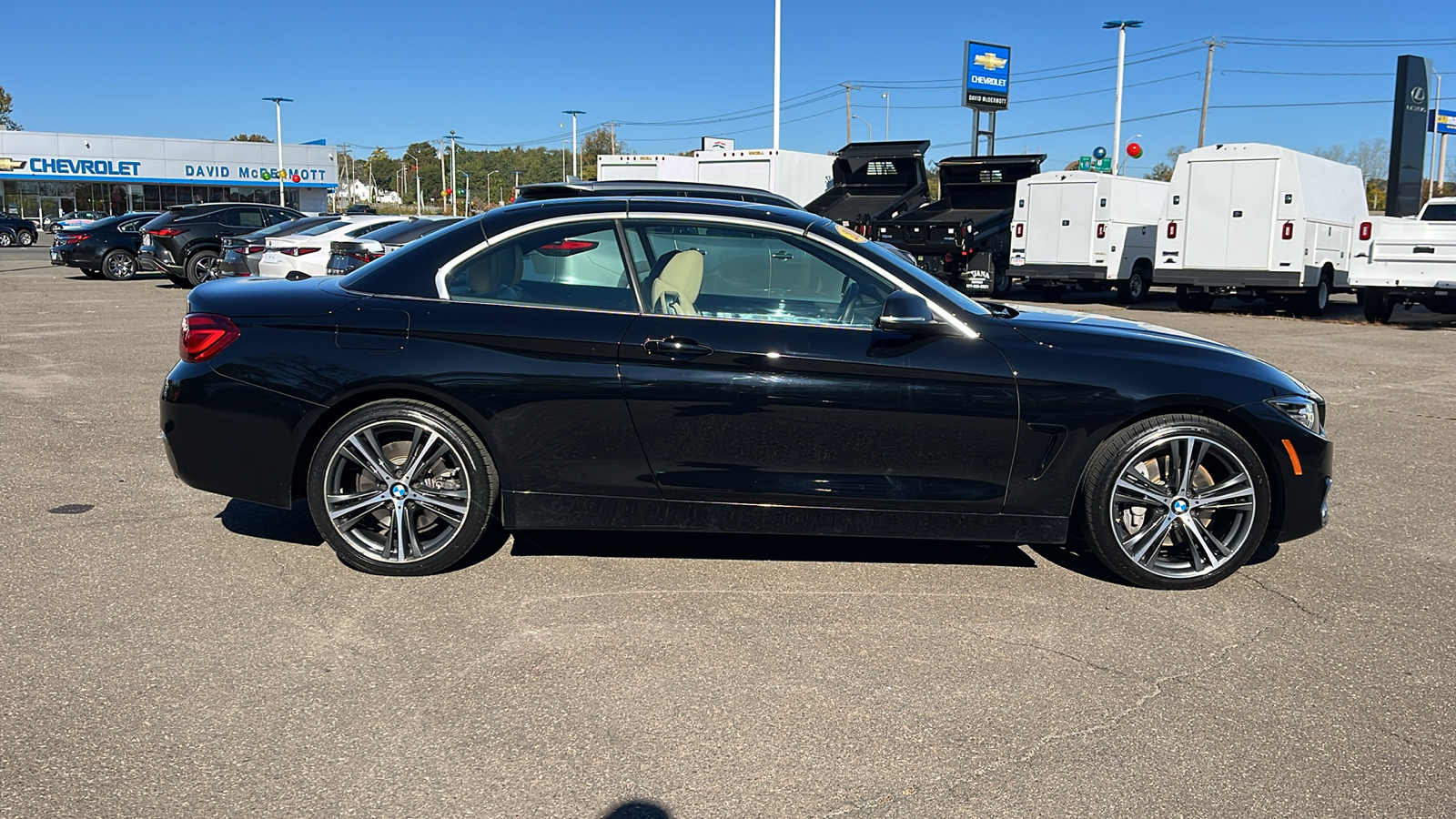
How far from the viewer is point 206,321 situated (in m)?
4.83

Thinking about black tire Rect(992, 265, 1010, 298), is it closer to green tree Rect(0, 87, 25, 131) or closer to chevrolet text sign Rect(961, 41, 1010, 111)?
chevrolet text sign Rect(961, 41, 1010, 111)

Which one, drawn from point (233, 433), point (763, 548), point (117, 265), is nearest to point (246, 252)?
point (117, 265)

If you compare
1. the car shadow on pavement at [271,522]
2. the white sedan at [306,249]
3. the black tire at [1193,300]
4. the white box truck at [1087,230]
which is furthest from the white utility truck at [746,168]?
the car shadow on pavement at [271,522]

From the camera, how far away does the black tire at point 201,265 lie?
21.3 metres

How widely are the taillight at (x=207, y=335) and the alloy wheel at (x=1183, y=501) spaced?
375cm

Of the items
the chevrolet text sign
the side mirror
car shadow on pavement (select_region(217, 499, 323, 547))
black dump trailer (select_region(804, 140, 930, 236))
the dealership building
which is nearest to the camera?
the side mirror

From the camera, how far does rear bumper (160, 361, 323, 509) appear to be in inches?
186

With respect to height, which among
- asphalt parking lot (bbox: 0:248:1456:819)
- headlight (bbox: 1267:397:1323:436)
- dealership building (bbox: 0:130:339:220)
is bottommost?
asphalt parking lot (bbox: 0:248:1456:819)

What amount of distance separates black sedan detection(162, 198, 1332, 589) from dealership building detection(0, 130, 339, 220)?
206 feet

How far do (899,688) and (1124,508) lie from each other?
5.08ft

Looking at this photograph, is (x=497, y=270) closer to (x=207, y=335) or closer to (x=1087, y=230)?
(x=207, y=335)

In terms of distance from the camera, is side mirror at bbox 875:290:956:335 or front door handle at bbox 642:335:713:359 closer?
side mirror at bbox 875:290:956:335

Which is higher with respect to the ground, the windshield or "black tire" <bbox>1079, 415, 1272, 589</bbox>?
the windshield

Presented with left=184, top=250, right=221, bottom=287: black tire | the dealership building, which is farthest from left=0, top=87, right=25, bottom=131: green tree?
left=184, top=250, right=221, bottom=287: black tire
